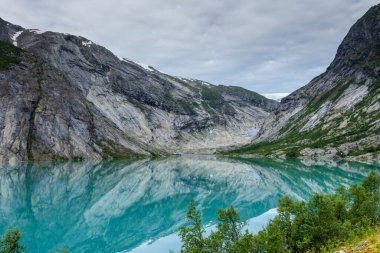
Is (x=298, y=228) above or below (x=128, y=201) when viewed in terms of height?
below

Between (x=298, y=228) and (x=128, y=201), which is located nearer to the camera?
(x=298, y=228)

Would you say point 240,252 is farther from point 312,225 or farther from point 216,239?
point 312,225

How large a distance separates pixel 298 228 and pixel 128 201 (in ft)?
213

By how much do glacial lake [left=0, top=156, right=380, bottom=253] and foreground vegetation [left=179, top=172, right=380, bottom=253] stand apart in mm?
21936

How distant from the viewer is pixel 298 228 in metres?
35.1

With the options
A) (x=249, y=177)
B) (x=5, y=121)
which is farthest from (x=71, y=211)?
(x=5, y=121)

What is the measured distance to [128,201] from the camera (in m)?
93.6

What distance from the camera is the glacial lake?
60.0 metres

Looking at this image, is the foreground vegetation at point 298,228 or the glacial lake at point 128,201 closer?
the foreground vegetation at point 298,228

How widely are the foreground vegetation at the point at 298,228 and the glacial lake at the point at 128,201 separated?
21936 millimetres

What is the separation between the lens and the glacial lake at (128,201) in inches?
2362

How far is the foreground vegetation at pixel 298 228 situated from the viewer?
101ft

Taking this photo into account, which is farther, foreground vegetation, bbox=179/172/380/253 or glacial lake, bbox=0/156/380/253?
glacial lake, bbox=0/156/380/253

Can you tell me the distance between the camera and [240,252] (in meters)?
29.7
